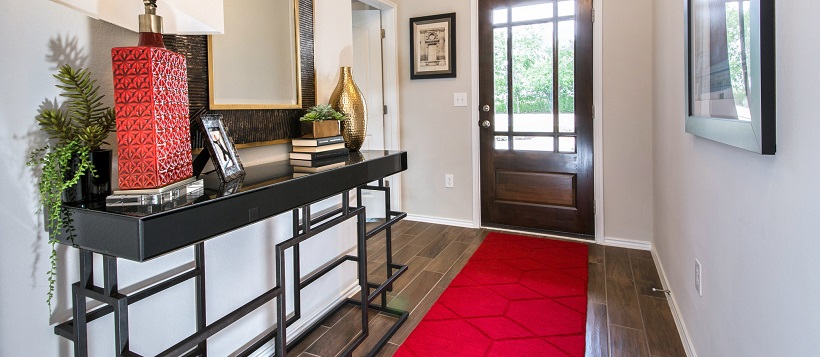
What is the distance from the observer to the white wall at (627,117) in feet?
9.79

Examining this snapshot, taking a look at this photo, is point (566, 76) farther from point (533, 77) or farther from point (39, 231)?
point (39, 231)

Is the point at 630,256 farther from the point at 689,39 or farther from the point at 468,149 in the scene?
the point at 689,39

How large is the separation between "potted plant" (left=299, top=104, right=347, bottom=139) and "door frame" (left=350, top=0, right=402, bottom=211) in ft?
6.52

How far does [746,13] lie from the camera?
1.01 meters

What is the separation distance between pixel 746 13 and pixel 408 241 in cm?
262

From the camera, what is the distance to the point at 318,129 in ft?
5.91

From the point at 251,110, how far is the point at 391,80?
90.7 inches

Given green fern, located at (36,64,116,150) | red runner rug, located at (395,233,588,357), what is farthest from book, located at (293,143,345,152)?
red runner rug, located at (395,233,588,357)

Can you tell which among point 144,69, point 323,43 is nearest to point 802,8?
point 144,69

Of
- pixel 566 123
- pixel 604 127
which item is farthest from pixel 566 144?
pixel 604 127

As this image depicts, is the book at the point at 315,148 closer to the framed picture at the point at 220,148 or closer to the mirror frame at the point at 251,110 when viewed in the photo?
the mirror frame at the point at 251,110

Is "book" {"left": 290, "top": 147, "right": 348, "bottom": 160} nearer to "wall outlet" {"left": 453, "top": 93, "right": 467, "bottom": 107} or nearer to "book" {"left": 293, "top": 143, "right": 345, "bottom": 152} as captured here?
"book" {"left": 293, "top": 143, "right": 345, "bottom": 152}

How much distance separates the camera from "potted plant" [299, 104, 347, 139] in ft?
5.90

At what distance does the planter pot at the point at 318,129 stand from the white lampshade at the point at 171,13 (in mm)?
625
